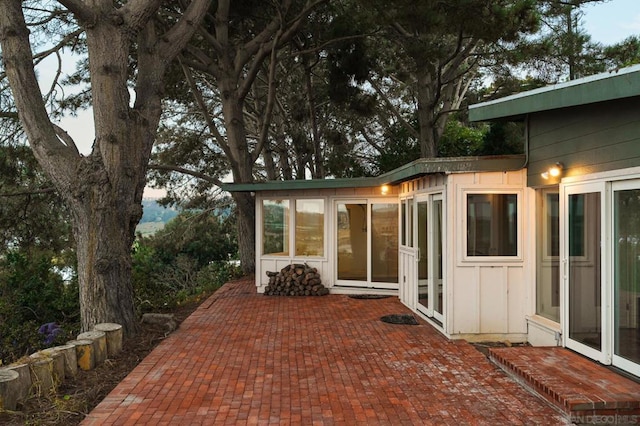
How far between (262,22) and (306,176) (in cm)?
890

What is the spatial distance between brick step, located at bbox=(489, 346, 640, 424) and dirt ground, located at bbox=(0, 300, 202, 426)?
12.8 feet

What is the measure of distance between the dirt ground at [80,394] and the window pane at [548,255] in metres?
4.78

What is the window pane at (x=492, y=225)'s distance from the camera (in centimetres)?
675

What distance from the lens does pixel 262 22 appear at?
14555mm

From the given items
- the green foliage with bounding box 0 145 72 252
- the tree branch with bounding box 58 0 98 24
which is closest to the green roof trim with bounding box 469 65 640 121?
the tree branch with bounding box 58 0 98 24

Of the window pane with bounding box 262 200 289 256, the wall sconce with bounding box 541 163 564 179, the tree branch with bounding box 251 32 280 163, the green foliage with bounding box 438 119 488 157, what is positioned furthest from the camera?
the green foliage with bounding box 438 119 488 157

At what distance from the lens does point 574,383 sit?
462 cm

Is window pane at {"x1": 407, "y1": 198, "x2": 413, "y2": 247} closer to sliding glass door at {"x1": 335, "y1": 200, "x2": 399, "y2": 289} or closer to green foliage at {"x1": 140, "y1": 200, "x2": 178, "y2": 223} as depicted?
sliding glass door at {"x1": 335, "y1": 200, "x2": 399, "y2": 289}


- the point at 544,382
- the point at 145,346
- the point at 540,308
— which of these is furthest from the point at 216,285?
the point at 544,382

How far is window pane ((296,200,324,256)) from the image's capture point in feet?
36.4

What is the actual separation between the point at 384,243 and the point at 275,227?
2432 mm

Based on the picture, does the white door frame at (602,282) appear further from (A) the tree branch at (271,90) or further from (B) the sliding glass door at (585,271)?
(A) the tree branch at (271,90)

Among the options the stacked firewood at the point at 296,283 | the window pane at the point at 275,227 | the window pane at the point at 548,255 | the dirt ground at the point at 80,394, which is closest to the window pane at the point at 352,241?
the stacked firewood at the point at 296,283

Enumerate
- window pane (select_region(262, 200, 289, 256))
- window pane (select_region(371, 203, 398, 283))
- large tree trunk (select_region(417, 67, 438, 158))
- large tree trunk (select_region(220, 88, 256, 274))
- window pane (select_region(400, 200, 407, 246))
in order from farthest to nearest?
large tree trunk (select_region(417, 67, 438, 158)), large tree trunk (select_region(220, 88, 256, 274)), window pane (select_region(262, 200, 289, 256)), window pane (select_region(371, 203, 398, 283)), window pane (select_region(400, 200, 407, 246))
